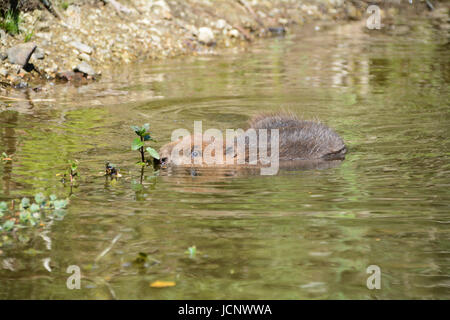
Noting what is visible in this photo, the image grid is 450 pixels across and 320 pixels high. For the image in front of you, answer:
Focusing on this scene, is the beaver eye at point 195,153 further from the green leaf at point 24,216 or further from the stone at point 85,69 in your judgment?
the stone at point 85,69

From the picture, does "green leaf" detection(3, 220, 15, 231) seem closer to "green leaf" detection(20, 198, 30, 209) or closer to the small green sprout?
"green leaf" detection(20, 198, 30, 209)

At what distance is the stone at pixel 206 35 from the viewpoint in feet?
48.4

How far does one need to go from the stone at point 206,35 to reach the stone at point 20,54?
14.0ft

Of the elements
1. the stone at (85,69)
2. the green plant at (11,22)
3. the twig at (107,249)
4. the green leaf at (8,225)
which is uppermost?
the green plant at (11,22)

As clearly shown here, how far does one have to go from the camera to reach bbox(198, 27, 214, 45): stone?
48.4ft

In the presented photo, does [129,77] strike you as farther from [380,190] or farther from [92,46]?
[380,190]

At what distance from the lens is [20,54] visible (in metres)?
11.4

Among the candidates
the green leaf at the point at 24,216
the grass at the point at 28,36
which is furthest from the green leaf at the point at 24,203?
the grass at the point at 28,36

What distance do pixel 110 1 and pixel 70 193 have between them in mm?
9155

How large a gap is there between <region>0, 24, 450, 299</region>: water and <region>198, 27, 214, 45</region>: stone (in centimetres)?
381

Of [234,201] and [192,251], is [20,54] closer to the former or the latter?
[234,201]

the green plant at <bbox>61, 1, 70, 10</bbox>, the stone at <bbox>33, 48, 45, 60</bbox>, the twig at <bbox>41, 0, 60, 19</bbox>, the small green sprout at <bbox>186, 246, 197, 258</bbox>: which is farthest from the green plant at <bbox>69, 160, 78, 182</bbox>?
the green plant at <bbox>61, 1, 70, 10</bbox>

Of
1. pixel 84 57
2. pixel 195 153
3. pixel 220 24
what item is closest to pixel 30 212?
pixel 195 153
